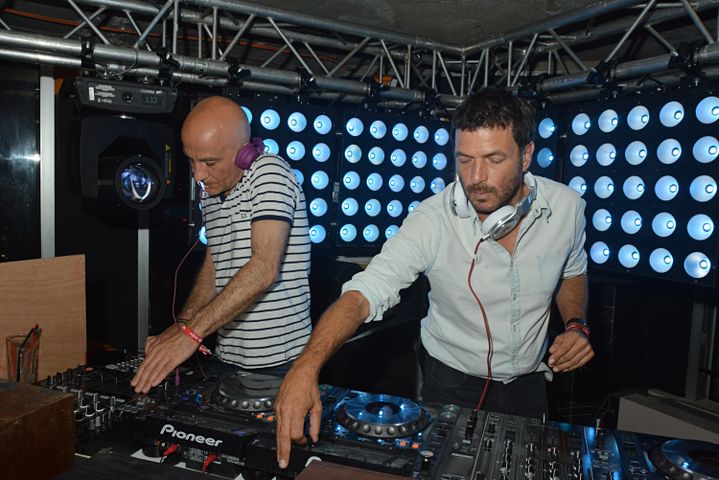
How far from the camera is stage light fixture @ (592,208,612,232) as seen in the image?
3332mm

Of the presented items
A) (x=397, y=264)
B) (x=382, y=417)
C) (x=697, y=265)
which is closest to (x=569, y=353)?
(x=397, y=264)

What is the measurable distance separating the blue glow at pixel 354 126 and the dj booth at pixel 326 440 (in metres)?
2.54

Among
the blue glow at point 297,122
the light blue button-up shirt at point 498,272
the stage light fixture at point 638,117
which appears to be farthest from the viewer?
the blue glow at point 297,122

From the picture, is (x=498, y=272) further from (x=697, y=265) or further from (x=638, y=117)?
(x=638, y=117)

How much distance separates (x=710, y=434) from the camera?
368 cm

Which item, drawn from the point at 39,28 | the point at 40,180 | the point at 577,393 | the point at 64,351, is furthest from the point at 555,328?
the point at 39,28

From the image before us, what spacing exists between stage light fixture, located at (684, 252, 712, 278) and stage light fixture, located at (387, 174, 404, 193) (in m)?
1.84

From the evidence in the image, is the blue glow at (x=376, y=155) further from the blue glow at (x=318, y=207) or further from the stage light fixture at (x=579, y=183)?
the stage light fixture at (x=579, y=183)

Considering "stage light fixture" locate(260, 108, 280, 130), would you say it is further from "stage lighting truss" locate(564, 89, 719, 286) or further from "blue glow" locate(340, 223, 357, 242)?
"stage lighting truss" locate(564, 89, 719, 286)

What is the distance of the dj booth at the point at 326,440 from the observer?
40.1 inches

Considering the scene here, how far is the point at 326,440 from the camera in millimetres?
1206

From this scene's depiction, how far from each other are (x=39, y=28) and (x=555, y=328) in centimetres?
436

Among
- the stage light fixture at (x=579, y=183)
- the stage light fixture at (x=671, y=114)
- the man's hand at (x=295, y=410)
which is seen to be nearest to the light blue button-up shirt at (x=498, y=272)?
the man's hand at (x=295, y=410)

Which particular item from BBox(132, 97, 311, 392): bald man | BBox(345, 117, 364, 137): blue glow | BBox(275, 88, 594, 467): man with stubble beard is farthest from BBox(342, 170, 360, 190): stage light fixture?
BBox(275, 88, 594, 467): man with stubble beard
